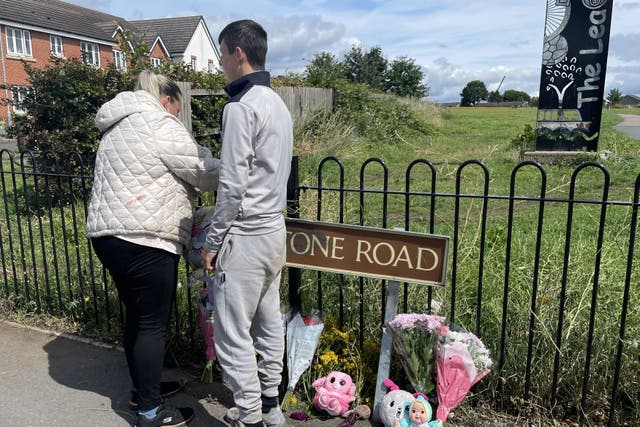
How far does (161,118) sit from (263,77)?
1.76 ft

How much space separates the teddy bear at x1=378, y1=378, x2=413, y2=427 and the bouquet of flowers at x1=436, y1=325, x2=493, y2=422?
173mm

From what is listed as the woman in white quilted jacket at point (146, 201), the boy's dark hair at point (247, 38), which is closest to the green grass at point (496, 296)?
the woman in white quilted jacket at point (146, 201)

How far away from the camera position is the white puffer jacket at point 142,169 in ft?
7.81

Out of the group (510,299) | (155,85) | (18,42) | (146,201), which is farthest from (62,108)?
(18,42)

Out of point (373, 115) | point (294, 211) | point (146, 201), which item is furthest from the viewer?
point (373, 115)

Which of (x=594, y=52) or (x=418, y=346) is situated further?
(x=594, y=52)

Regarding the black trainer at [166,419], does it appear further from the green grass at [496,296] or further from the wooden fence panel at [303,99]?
the wooden fence panel at [303,99]

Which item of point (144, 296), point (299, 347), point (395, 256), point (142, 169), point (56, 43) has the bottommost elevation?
point (299, 347)

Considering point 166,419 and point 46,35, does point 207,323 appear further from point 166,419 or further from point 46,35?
point 46,35

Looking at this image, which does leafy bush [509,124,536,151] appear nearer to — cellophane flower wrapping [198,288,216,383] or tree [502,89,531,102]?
cellophane flower wrapping [198,288,216,383]

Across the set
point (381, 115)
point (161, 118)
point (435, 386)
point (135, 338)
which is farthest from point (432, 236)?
point (381, 115)

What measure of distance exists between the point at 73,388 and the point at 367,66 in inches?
1383

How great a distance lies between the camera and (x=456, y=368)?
2.54 meters

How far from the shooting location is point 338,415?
2.78 metres
